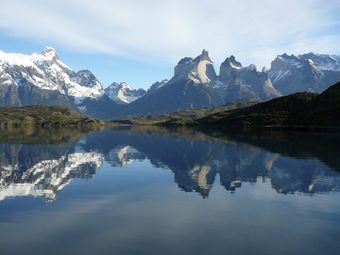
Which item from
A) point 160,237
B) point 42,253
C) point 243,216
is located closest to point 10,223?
point 42,253

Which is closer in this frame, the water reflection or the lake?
the lake

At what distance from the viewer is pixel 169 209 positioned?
5431cm

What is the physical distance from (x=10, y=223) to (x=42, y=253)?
461 inches

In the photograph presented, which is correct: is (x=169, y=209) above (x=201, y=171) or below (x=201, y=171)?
below

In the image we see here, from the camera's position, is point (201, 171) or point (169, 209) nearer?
point (169, 209)

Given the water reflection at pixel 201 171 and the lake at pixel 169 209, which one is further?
the water reflection at pixel 201 171

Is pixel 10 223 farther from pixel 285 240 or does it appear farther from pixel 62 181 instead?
pixel 62 181

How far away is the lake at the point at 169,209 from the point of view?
127 ft

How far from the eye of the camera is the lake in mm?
38750

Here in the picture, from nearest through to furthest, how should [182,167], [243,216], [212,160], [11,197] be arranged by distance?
1. [243,216]
2. [11,197]
3. [182,167]
4. [212,160]

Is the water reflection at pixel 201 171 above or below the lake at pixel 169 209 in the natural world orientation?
above

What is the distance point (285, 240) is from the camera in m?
40.6

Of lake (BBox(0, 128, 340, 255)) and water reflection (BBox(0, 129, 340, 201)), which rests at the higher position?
water reflection (BBox(0, 129, 340, 201))

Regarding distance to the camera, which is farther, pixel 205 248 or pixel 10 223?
pixel 10 223
